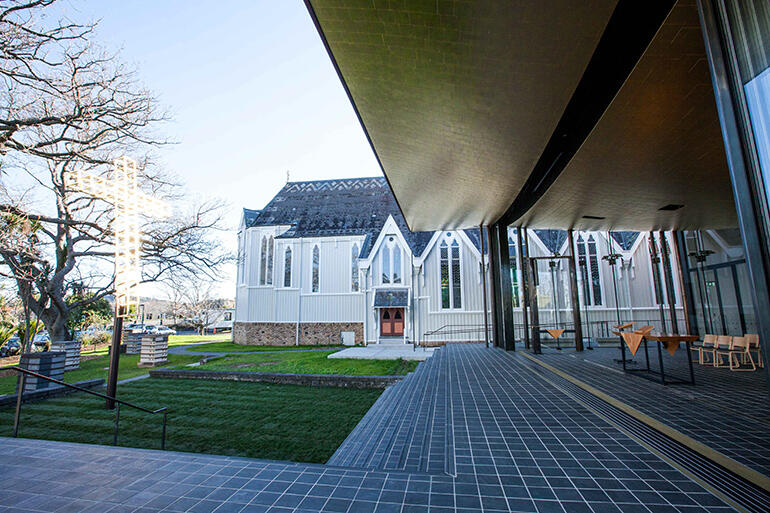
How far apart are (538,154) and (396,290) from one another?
14.3 meters

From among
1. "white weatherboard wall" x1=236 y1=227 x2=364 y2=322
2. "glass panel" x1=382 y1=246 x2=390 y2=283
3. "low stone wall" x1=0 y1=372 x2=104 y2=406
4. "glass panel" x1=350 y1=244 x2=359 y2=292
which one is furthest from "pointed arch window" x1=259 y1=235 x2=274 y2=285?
"low stone wall" x1=0 y1=372 x2=104 y2=406

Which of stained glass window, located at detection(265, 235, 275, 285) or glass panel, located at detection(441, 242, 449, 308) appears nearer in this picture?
glass panel, located at detection(441, 242, 449, 308)

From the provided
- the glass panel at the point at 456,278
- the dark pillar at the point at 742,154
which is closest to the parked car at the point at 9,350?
the glass panel at the point at 456,278

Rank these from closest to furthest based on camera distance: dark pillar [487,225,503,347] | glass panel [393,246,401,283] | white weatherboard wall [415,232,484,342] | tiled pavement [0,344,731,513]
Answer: tiled pavement [0,344,731,513], dark pillar [487,225,503,347], white weatherboard wall [415,232,484,342], glass panel [393,246,401,283]

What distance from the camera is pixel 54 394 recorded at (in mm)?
8875

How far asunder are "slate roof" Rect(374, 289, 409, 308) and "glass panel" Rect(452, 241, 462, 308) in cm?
271

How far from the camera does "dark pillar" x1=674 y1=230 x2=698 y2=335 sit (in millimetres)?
12133

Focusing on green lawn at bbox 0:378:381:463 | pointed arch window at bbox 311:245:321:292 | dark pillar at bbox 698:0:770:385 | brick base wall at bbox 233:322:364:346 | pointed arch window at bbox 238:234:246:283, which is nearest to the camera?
dark pillar at bbox 698:0:770:385

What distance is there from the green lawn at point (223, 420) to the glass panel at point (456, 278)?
10171 millimetres

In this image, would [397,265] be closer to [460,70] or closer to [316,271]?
[316,271]

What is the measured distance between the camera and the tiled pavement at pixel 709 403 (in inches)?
129

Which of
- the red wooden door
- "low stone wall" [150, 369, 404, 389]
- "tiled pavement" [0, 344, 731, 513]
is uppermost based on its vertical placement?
the red wooden door

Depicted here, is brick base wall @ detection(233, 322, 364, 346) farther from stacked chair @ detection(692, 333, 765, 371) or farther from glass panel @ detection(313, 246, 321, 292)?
stacked chair @ detection(692, 333, 765, 371)

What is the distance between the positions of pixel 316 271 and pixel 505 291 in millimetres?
14268
